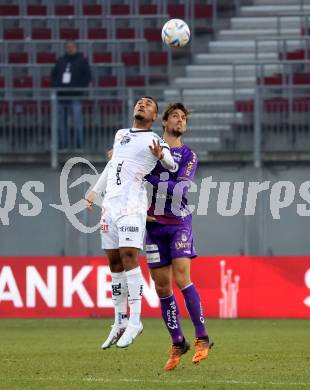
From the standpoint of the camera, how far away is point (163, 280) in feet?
35.6

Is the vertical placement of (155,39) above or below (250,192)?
above

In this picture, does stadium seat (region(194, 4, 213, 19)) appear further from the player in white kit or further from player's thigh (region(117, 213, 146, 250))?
player's thigh (region(117, 213, 146, 250))

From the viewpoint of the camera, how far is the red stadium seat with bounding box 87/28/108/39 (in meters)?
24.8

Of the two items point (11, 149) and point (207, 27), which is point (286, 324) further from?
point (207, 27)

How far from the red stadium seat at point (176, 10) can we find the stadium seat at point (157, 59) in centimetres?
128

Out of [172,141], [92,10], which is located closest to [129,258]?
[172,141]

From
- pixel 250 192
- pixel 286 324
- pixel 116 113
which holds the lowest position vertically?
pixel 286 324

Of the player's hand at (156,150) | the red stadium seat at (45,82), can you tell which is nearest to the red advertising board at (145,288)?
the red stadium seat at (45,82)

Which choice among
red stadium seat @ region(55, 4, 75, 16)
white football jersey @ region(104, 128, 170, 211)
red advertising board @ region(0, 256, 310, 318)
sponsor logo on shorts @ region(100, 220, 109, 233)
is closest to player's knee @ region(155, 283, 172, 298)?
white football jersey @ region(104, 128, 170, 211)

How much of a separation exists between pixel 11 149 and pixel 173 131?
38.5ft

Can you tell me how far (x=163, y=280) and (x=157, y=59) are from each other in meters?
13.7

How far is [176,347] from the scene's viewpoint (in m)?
10.7

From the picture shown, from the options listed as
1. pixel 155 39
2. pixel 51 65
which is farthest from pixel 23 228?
pixel 155 39

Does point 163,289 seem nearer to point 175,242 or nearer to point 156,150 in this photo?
point 175,242
